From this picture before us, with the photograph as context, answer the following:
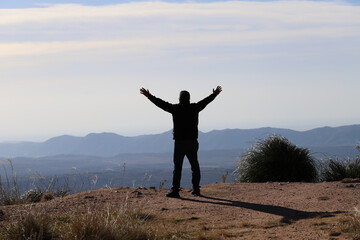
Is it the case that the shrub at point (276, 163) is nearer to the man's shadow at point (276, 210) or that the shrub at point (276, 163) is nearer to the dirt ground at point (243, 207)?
the dirt ground at point (243, 207)

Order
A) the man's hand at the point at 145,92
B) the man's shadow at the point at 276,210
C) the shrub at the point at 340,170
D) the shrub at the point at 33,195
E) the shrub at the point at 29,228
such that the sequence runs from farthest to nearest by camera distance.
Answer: the shrub at the point at 340,170
the shrub at the point at 33,195
the man's hand at the point at 145,92
the man's shadow at the point at 276,210
the shrub at the point at 29,228

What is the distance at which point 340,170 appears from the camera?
56.9 ft

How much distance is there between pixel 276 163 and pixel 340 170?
6.67ft

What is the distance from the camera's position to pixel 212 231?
896 cm

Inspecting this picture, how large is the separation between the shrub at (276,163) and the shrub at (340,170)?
0.41m

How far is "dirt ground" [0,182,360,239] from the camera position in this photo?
357 inches

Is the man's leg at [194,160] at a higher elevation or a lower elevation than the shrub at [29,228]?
higher

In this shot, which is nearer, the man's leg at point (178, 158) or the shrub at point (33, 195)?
the man's leg at point (178, 158)

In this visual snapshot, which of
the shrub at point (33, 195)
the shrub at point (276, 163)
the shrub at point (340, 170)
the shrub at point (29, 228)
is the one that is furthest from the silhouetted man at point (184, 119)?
the shrub at point (340, 170)

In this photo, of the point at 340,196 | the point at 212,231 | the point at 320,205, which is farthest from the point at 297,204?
the point at 212,231

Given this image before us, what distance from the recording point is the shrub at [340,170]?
17.1m

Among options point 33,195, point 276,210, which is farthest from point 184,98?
point 33,195

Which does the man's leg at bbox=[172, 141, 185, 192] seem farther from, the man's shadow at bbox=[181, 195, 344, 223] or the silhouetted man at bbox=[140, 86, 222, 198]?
the man's shadow at bbox=[181, 195, 344, 223]

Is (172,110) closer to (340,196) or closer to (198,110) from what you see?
(198,110)
